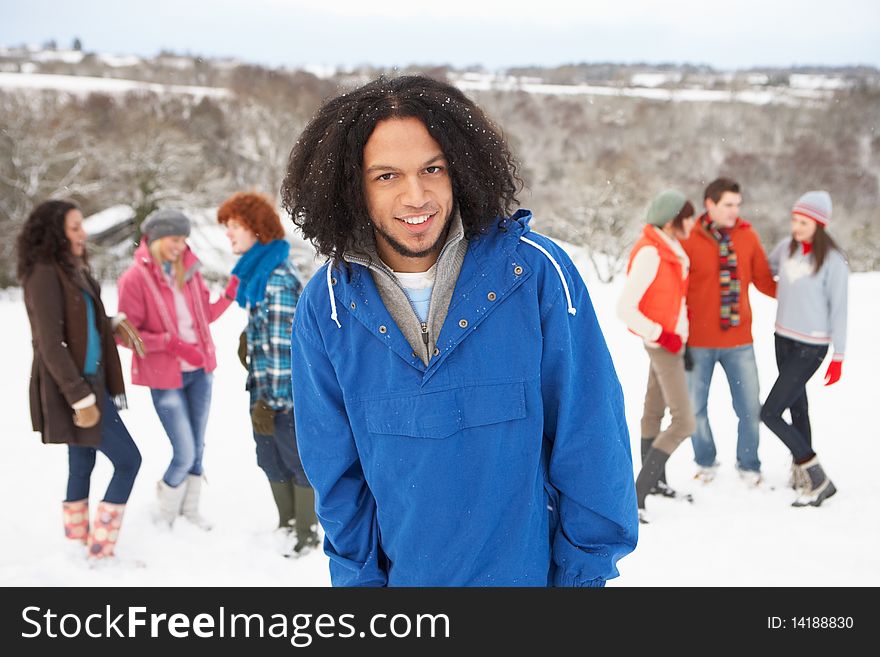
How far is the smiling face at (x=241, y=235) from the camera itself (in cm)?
369

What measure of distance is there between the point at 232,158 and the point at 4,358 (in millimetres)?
21914

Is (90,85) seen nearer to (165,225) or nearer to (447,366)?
(165,225)

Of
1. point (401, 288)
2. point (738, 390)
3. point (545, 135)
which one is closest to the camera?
point (401, 288)

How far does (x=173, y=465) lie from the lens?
13.4 feet

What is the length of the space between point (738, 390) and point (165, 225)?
3.53m

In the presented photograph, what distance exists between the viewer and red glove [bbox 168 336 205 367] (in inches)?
153

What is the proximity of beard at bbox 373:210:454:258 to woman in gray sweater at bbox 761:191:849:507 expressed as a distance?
3101 mm

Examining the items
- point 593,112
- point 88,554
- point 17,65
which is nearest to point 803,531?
point 88,554

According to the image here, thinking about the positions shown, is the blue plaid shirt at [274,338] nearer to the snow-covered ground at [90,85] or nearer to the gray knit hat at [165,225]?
the gray knit hat at [165,225]

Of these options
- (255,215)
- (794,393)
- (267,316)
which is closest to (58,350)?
(267,316)

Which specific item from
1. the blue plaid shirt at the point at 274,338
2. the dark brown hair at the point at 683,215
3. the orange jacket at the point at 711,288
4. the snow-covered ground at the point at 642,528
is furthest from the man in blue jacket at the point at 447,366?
the orange jacket at the point at 711,288

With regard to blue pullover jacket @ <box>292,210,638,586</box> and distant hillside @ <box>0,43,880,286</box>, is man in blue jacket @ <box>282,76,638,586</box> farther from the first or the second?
distant hillside @ <box>0,43,880,286</box>

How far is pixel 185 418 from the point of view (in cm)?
401

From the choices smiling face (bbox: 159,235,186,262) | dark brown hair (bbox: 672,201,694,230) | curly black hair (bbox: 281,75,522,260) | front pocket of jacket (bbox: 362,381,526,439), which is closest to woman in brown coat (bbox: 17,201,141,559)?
smiling face (bbox: 159,235,186,262)
